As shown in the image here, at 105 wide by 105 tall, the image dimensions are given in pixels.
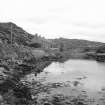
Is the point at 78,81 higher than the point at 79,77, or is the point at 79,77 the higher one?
the point at 78,81

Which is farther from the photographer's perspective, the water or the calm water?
the calm water

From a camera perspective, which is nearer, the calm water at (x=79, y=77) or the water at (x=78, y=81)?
the water at (x=78, y=81)

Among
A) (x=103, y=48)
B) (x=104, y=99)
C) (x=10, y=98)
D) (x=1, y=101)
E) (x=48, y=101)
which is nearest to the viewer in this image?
(x=1, y=101)

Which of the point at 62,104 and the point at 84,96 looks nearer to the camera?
the point at 62,104

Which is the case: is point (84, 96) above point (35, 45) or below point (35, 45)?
below

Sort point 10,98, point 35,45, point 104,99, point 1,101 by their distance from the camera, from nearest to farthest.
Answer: point 1,101
point 10,98
point 104,99
point 35,45

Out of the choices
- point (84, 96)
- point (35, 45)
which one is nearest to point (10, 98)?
point (84, 96)

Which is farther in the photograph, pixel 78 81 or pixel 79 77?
pixel 79 77

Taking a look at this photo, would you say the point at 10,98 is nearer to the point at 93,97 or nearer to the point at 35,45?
the point at 93,97

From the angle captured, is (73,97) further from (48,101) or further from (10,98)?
(10,98)
